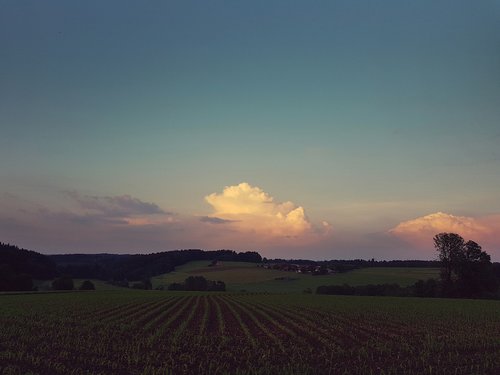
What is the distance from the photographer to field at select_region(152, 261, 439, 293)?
12975 centimetres

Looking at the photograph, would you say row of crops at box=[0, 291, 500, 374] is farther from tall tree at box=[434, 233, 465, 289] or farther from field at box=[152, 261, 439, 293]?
field at box=[152, 261, 439, 293]

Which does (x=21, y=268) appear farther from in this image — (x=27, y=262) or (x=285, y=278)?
(x=285, y=278)

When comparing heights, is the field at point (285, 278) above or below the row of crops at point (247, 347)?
below

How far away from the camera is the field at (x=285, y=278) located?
130 meters

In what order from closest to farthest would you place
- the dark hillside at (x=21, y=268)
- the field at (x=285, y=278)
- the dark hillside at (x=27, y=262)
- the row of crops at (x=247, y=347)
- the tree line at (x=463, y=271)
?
1. the row of crops at (x=247, y=347)
2. the tree line at (x=463, y=271)
3. the dark hillside at (x=21, y=268)
4. the field at (x=285, y=278)
5. the dark hillside at (x=27, y=262)

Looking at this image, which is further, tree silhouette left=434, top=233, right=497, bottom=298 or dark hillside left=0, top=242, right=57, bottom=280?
dark hillside left=0, top=242, right=57, bottom=280

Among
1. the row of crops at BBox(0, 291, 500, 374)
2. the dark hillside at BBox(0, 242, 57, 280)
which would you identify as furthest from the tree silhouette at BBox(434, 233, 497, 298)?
the dark hillside at BBox(0, 242, 57, 280)

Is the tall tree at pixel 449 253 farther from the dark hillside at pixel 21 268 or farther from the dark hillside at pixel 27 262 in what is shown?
the dark hillside at pixel 27 262

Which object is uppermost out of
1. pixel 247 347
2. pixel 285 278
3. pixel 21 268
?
pixel 21 268

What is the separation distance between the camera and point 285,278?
150m

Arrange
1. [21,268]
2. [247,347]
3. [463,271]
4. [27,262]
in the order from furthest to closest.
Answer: [27,262]
[21,268]
[463,271]
[247,347]

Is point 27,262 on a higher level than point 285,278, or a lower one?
higher

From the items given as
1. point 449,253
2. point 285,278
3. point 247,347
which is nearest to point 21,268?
point 285,278

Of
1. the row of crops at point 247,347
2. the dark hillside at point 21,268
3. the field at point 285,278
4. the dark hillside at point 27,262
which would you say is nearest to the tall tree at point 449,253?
the field at point 285,278
